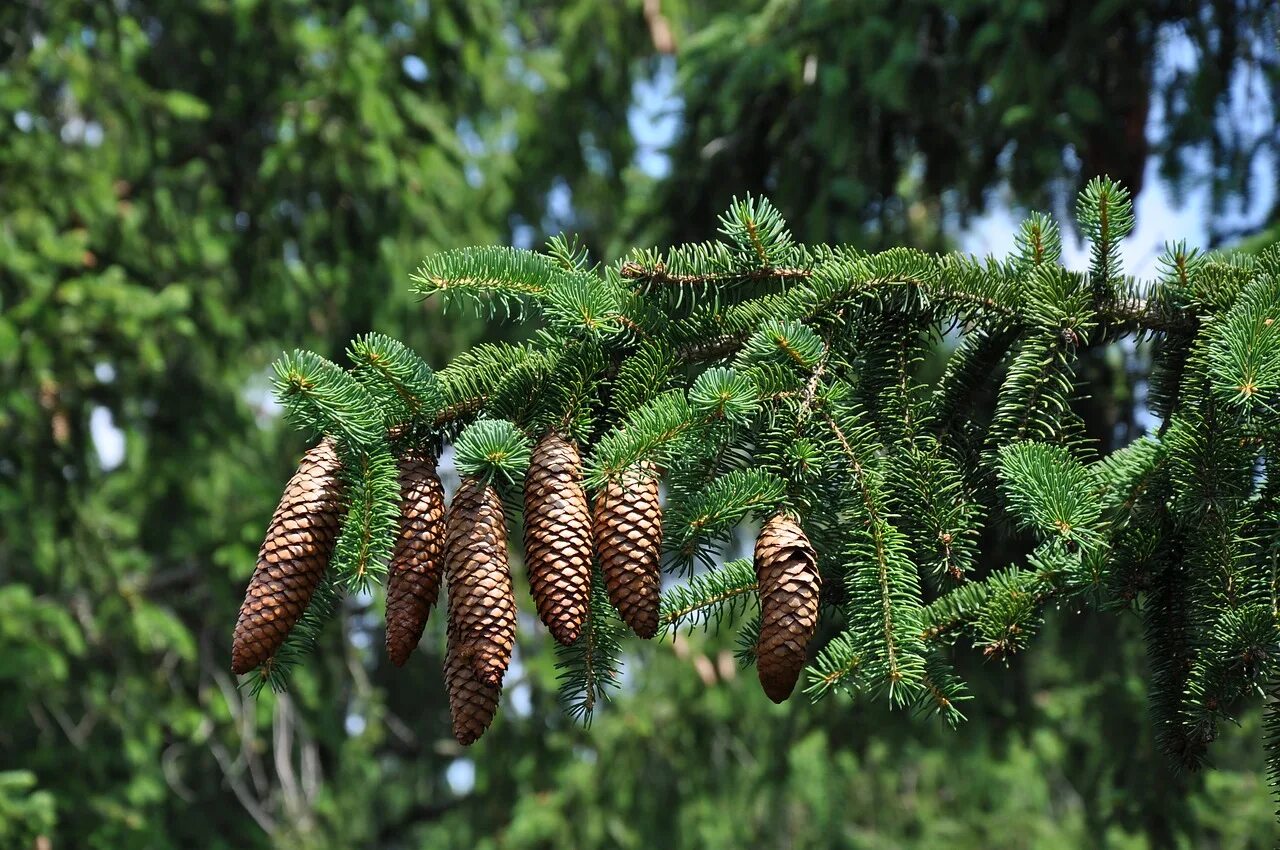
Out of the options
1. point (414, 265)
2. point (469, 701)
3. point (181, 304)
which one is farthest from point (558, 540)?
point (414, 265)

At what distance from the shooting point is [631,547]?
1.45 metres

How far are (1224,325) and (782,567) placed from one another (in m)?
0.56

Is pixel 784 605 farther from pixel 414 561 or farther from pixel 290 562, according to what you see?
pixel 290 562

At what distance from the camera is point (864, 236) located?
4.74 metres

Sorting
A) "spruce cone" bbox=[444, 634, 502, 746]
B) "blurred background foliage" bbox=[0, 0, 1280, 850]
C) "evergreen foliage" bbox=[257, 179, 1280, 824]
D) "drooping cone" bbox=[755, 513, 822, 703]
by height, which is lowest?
"spruce cone" bbox=[444, 634, 502, 746]

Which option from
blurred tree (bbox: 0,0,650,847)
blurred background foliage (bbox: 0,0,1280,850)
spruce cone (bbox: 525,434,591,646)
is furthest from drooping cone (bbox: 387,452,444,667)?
blurred tree (bbox: 0,0,650,847)

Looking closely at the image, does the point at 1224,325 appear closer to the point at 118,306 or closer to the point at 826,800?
the point at 118,306

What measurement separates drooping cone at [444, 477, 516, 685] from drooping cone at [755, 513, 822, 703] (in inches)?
9.9

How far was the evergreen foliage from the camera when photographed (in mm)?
1522

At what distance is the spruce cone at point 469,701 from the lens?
1.40 m

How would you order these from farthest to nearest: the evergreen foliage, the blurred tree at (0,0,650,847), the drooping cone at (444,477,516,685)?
the blurred tree at (0,0,650,847) → the evergreen foliage → the drooping cone at (444,477,516,685)

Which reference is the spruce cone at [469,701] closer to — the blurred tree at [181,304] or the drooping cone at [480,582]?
the drooping cone at [480,582]

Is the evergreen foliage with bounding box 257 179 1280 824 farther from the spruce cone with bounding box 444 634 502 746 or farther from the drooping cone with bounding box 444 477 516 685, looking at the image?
the spruce cone with bounding box 444 634 502 746

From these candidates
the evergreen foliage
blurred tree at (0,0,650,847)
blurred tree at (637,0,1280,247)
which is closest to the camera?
the evergreen foliage
